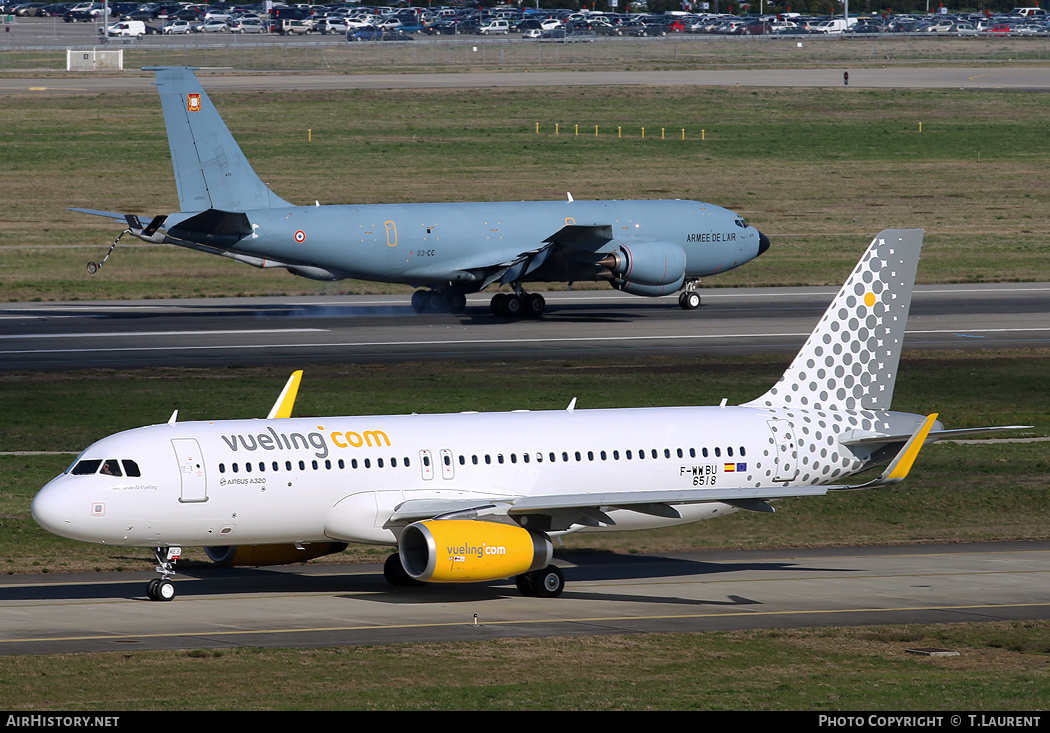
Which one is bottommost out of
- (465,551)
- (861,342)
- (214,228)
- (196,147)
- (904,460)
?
(214,228)

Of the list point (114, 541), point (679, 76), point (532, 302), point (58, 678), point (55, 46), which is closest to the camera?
point (58, 678)

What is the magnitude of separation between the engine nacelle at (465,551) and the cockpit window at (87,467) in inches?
243

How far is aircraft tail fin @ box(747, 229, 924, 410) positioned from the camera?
3850 cm

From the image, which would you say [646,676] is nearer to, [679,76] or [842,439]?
[842,439]

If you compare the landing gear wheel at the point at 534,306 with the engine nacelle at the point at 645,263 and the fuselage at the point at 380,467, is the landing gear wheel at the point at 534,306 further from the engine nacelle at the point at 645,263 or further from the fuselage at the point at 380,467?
the fuselage at the point at 380,467

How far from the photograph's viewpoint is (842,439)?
3762 cm

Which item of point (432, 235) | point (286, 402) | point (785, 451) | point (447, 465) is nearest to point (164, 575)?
point (286, 402)

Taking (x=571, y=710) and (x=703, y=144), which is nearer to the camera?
(x=571, y=710)

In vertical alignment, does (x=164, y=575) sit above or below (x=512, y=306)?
above

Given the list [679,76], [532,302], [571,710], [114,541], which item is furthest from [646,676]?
[679,76]

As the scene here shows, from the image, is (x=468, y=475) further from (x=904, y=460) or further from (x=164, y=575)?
(x=904, y=460)

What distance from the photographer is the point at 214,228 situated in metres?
69.6

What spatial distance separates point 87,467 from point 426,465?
6.88 meters

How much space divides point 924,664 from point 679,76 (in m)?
153
